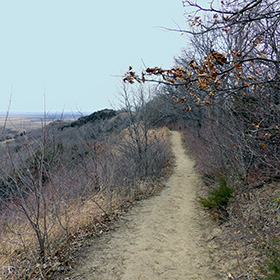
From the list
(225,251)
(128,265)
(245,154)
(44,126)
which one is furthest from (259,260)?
(44,126)

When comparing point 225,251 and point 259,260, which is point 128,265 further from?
point 259,260

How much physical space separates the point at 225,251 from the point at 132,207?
309 cm

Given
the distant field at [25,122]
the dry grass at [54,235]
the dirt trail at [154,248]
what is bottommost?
the dirt trail at [154,248]

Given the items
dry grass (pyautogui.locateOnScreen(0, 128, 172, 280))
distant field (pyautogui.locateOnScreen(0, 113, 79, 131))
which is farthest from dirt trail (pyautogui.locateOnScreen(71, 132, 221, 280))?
distant field (pyautogui.locateOnScreen(0, 113, 79, 131))

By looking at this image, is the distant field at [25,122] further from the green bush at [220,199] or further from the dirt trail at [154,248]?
the green bush at [220,199]

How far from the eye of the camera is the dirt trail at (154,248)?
3.94m

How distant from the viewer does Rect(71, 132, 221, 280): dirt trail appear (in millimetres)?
3938

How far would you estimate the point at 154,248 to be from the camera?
4.68 m

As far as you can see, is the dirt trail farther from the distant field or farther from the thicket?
the distant field

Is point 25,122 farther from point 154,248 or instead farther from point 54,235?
point 154,248

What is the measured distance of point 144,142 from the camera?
985cm

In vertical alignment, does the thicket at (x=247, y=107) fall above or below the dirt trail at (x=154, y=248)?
above

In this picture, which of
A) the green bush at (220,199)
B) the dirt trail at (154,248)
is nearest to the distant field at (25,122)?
the dirt trail at (154,248)

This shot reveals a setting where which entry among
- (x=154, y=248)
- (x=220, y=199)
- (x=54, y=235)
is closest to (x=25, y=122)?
(x=54, y=235)
